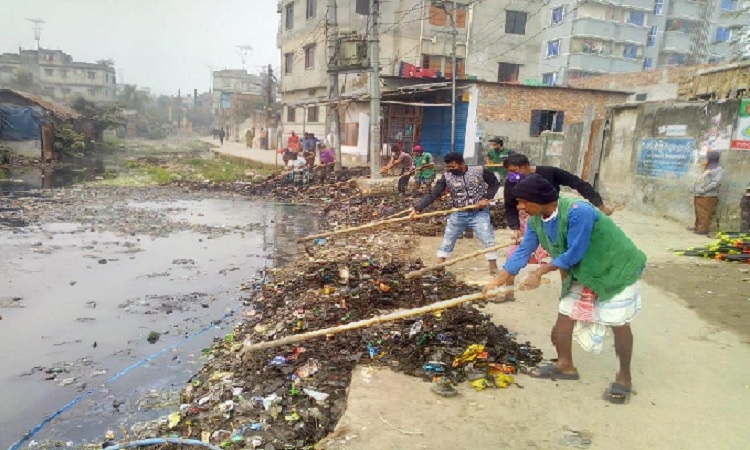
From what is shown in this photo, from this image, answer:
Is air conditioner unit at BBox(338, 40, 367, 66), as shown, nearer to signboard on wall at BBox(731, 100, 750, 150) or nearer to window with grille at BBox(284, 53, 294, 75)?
window with grille at BBox(284, 53, 294, 75)

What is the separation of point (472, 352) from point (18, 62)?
7871cm

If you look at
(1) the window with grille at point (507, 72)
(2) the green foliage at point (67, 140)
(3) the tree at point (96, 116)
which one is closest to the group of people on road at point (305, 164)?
(2) the green foliage at point (67, 140)

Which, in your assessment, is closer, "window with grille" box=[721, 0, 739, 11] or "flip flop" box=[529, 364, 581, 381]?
"flip flop" box=[529, 364, 581, 381]

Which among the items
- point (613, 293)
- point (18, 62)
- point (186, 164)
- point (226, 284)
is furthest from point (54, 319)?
point (18, 62)

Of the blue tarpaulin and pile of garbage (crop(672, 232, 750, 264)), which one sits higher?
the blue tarpaulin

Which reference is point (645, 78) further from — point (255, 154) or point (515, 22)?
point (255, 154)

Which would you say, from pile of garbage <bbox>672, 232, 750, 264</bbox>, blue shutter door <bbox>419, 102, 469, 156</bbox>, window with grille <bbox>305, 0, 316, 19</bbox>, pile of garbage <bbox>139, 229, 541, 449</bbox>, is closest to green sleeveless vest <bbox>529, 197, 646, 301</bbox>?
pile of garbage <bbox>139, 229, 541, 449</bbox>

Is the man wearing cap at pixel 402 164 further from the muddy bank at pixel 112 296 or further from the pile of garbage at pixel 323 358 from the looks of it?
the pile of garbage at pixel 323 358

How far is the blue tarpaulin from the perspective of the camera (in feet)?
76.0

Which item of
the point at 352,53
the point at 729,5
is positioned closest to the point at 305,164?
the point at 352,53

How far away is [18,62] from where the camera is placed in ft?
205

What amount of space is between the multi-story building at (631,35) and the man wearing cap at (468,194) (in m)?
44.7

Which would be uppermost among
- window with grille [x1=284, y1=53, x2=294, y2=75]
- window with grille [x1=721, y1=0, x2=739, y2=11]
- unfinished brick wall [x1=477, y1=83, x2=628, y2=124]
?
window with grille [x1=721, y1=0, x2=739, y2=11]

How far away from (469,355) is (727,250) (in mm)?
5968
